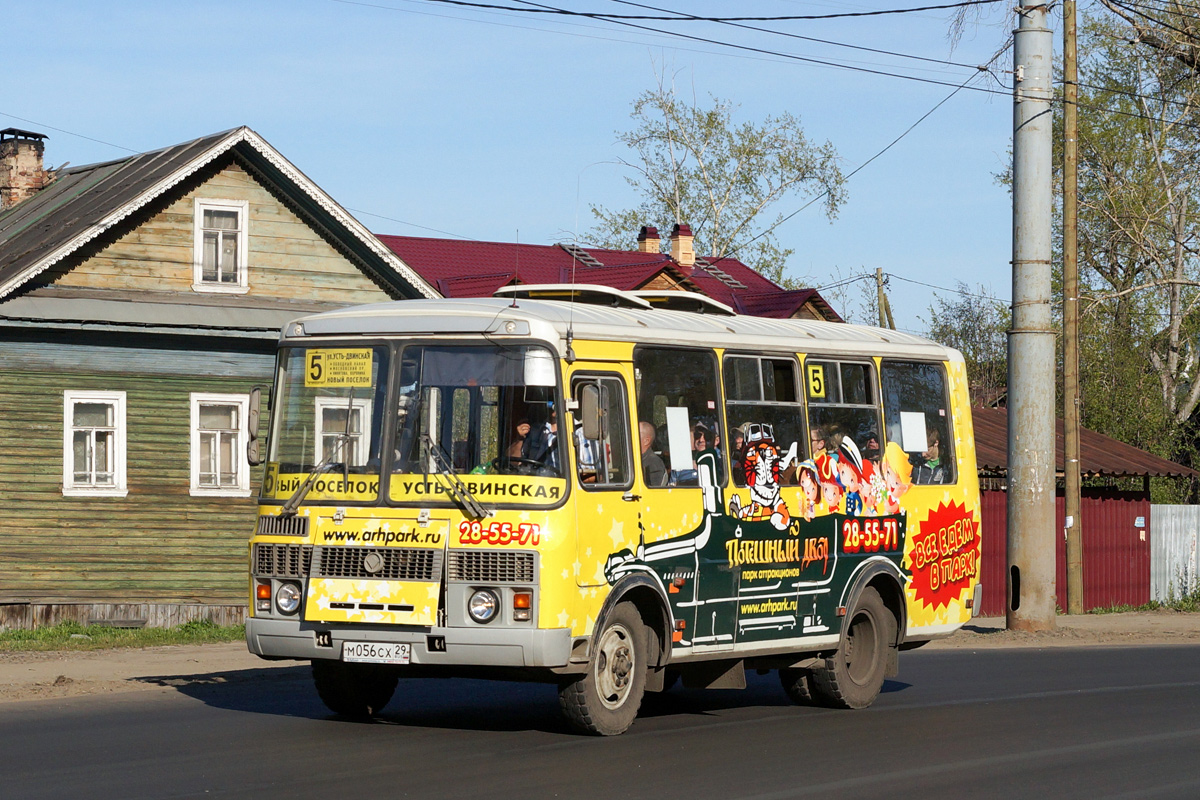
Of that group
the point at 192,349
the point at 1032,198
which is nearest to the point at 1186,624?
the point at 1032,198

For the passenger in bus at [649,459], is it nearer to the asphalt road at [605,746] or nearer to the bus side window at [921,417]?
the asphalt road at [605,746]

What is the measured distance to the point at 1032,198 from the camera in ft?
70.2

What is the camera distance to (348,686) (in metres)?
11.9

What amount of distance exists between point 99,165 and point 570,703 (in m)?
19.6

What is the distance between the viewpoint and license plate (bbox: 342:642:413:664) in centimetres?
1062

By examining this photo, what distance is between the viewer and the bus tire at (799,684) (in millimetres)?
13625

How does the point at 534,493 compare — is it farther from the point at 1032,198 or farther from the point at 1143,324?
the point at 1143,324

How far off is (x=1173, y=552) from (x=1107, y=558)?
2.25m

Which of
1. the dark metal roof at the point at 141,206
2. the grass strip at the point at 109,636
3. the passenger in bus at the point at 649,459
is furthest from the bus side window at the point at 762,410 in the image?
the dark metal roof at the point at 141,206

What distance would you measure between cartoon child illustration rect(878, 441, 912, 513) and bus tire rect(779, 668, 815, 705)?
4.92 ft

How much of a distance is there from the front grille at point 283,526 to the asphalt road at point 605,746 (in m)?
1.32

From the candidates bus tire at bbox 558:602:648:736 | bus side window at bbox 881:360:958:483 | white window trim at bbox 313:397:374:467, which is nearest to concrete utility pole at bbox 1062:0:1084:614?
bus side window at bbox 881:360:958:483

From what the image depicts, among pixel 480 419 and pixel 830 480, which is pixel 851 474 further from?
pixel 480 419

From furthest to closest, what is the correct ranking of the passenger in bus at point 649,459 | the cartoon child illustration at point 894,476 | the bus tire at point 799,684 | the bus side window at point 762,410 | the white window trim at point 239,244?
the white window trim at point 239,244 → the cartoon child illustration at point 894,476 → the bus tire at point 799,684 → the bus side window at point 762,410 → the passenger in bus at point 649,459
